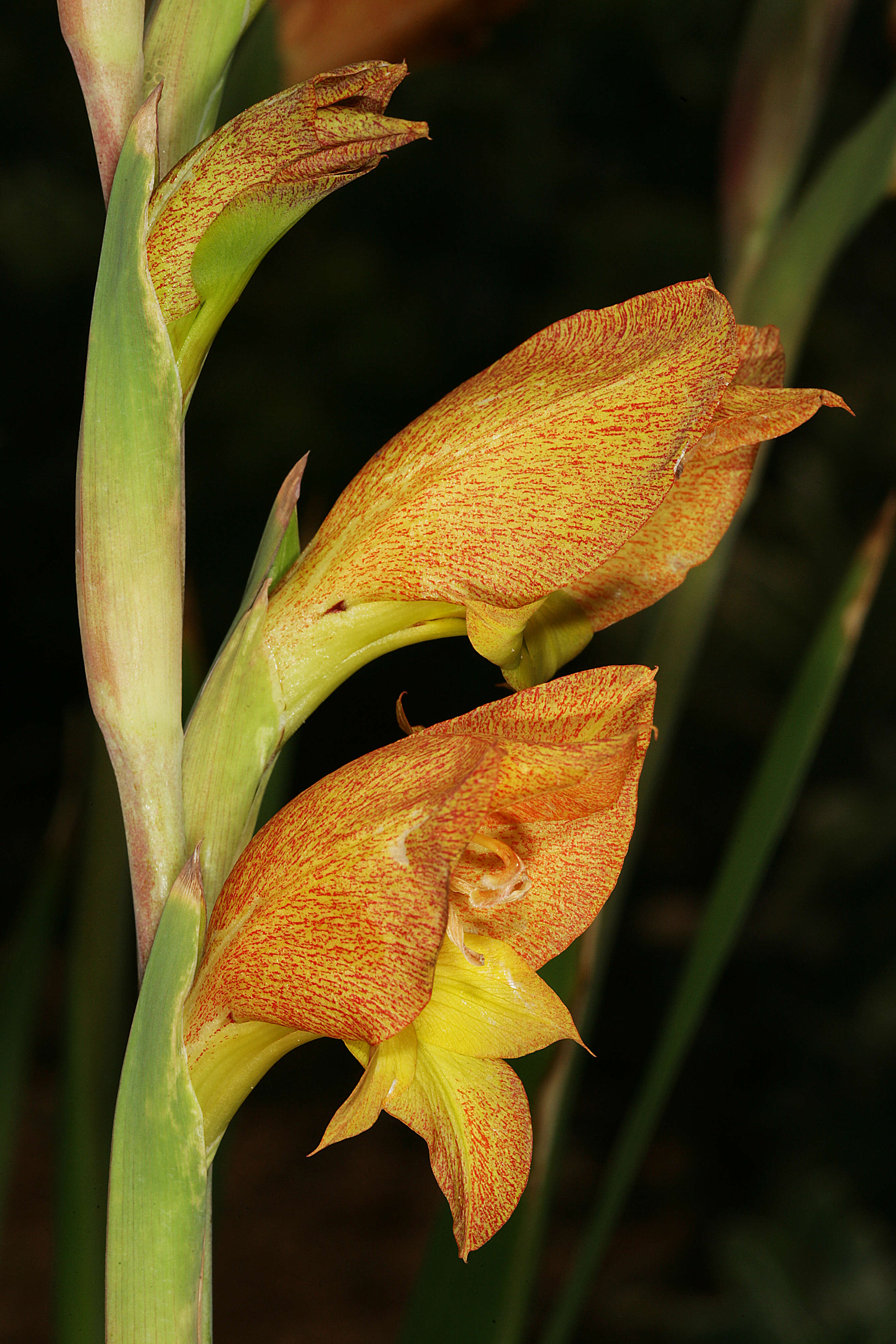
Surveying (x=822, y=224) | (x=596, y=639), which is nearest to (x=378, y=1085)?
(x=822, y=224)

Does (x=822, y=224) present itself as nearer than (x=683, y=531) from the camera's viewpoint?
No

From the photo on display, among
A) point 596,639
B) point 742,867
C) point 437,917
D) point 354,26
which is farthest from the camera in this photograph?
point 596,639

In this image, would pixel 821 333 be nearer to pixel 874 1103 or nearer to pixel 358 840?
pixel 874 1103

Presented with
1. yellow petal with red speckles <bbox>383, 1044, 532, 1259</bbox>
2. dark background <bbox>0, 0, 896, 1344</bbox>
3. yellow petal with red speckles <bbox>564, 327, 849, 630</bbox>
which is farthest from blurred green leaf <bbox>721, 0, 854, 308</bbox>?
dark background <bbox>0, 0, 896, 1344</bbox>

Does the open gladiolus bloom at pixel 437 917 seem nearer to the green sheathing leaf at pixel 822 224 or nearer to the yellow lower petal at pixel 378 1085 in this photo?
the yellow lower petal at pixel 378 1085

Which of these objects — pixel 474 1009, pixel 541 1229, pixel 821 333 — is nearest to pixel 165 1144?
pixel 474 1009

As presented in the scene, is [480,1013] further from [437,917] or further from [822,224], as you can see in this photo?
[822,224]

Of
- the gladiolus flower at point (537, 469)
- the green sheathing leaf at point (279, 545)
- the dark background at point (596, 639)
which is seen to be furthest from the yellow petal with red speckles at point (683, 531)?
the dark background at point (596, 639)
